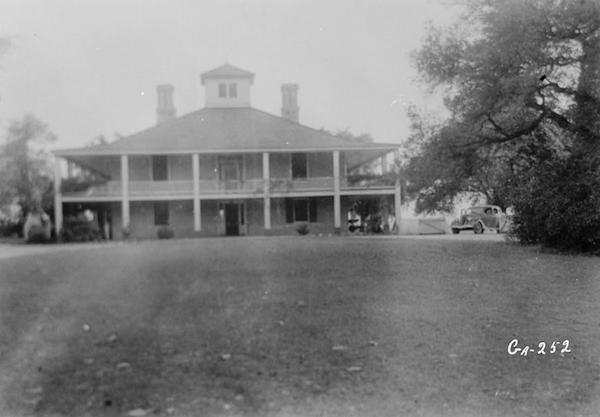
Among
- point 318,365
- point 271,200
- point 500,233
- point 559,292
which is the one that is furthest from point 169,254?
point 500,233

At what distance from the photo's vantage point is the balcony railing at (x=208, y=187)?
721 centimetres

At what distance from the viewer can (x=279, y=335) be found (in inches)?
259

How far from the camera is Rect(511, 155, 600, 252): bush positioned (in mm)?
10922

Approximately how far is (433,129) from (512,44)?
2030 mm

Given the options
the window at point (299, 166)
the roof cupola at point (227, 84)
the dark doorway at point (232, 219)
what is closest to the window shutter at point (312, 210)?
the window at point (299, 166)

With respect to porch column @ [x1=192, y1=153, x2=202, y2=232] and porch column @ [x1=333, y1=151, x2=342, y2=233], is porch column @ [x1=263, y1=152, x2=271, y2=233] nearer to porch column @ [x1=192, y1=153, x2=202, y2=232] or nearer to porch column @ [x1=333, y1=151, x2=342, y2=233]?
porch column @ [x1=192, y1=153, x2=202, y2=232]

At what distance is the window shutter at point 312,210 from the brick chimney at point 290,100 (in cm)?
218

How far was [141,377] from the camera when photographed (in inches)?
225

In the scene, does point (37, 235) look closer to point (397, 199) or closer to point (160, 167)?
point (160, 167)

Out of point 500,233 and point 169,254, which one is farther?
point 500,233

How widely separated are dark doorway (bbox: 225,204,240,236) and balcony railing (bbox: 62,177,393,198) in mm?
215

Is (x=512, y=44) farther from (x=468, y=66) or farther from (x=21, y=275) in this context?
(x=21, y=275)

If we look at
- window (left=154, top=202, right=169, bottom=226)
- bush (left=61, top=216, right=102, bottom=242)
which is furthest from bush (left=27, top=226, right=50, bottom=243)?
window (left=154, top=202, right=169, bottom=226)

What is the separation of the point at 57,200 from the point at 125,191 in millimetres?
785
